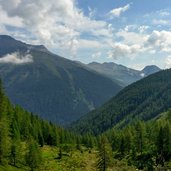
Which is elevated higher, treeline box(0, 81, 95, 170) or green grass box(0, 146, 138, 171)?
treeline box(0, 81, 95, 170)

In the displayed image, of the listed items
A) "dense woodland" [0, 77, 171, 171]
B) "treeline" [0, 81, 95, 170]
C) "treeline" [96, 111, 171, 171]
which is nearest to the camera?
"treeline" [0, 81, 95, 170]

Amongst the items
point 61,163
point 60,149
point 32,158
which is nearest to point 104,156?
point 61,163

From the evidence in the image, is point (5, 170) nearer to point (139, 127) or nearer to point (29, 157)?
point (29, 157)

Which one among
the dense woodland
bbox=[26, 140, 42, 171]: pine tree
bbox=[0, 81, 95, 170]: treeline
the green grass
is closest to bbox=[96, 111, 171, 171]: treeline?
the dense woodland

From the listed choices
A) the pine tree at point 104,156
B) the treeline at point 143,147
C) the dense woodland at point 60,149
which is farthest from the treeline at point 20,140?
the treeline at point 143,147

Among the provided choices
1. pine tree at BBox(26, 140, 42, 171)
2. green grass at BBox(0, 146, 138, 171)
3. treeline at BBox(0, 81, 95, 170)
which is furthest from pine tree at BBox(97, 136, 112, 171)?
pine tree at BBox(26, 140, 42, 171)

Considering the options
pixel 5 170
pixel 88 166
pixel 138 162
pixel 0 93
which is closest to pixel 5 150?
pixel 5 170

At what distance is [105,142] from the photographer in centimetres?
10831

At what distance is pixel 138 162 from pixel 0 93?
177 ft

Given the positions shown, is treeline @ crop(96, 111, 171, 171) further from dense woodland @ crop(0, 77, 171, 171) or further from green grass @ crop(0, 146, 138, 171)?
green grass @ crop(0, 146, 138, 171)

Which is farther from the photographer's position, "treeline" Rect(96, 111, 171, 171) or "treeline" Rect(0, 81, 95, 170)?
"treeline" Rect(96, 111, 171, 171)

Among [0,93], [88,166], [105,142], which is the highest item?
[0,93]

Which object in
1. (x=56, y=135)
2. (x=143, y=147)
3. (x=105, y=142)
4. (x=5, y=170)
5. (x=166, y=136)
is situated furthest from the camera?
(x=56, y=135)

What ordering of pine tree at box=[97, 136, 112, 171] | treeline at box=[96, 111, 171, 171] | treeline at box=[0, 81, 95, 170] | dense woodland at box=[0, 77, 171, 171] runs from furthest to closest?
treeline at box=[96, 111, 171, 171] → pine tree at box=[97, 136, 112, 171] → dense woodland at box=[0, 77, 171, 171] → treeline at box=[0, 81, 95, 170]
